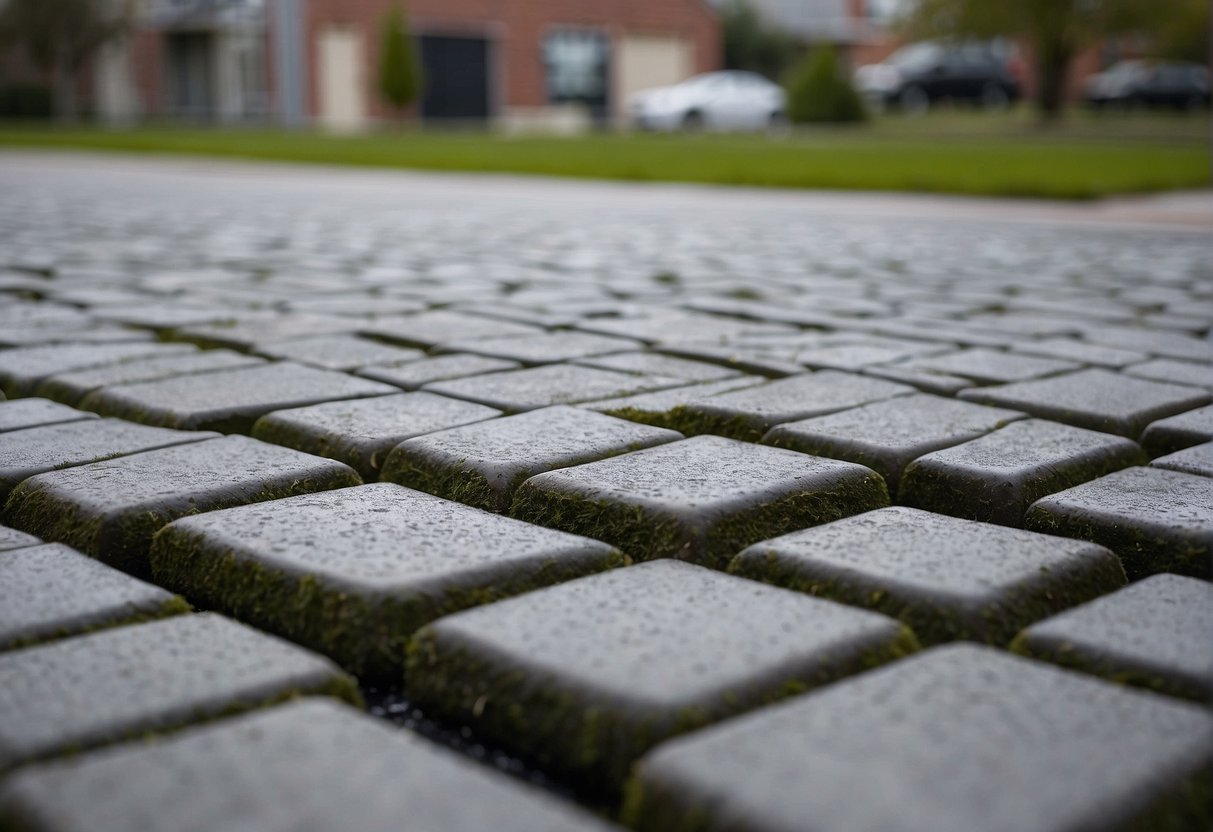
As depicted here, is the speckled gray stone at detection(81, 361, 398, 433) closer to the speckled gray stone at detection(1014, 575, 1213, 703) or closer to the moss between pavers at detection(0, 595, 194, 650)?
the moss between pavers at detection(0, 595, 194, 650)

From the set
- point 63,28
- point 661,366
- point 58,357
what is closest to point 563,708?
point 661,366

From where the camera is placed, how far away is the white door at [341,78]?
107 feet

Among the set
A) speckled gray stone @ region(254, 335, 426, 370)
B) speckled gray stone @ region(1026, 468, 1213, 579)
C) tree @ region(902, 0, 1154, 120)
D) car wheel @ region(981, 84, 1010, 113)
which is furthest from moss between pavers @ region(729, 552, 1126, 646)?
car wheel @ region(981, 84, 1010, 113)

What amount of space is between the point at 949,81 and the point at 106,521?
1377 inches

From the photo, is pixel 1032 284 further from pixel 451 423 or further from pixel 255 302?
pixel 451 423

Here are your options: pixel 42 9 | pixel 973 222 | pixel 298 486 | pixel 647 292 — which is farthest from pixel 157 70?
pixel 298 486

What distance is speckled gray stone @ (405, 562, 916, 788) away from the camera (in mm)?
1077

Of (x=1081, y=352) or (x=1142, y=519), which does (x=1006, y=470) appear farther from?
(x=1081, y=352)

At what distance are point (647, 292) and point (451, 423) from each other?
86.4 inches

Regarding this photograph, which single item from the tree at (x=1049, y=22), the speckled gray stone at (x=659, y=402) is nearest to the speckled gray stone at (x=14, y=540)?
the speckled gray stone at (x=659, y=402)

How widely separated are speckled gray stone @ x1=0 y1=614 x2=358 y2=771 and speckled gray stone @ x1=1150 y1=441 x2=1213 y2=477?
1.34 metres

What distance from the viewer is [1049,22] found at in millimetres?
24938

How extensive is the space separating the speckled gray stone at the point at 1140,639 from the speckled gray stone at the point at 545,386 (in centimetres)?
120

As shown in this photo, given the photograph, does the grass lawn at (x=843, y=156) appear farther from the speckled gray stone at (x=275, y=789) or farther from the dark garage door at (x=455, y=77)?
the dark garage door at (x=455, y=77)
